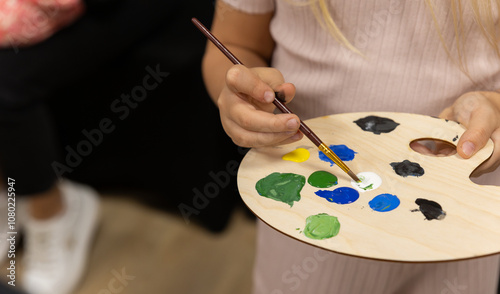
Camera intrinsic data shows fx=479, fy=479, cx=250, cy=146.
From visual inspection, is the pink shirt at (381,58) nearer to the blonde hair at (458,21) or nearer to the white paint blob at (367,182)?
the blonde hair at (458,21)

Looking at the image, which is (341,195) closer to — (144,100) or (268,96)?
(268,96)

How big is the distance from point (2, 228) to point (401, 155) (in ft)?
4.53

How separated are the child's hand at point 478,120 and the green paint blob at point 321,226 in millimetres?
157

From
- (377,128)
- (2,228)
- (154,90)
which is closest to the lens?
(377,128)

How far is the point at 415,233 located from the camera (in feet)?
1.37

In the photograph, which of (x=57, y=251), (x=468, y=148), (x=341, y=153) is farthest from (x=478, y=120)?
(x=57, y=251)

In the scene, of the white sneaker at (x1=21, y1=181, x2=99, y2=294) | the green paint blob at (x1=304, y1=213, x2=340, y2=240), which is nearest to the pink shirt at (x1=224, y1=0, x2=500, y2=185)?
the green paint blob at (x1=304, y1=213, x2=340, y2=240)

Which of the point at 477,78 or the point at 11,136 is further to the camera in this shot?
the point at 11,136

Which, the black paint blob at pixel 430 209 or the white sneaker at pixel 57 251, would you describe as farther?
the white sneaker at pixel 57 251

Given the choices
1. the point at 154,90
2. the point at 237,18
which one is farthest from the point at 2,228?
the point at 237,18

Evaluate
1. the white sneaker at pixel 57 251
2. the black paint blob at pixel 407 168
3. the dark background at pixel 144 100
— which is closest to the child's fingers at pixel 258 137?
the black paint blob at pixel 407 168

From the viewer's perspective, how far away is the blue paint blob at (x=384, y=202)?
0.44 m

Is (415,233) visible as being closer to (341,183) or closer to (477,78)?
(341,183)

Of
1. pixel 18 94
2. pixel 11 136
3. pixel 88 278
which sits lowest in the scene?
pixel 88 278
